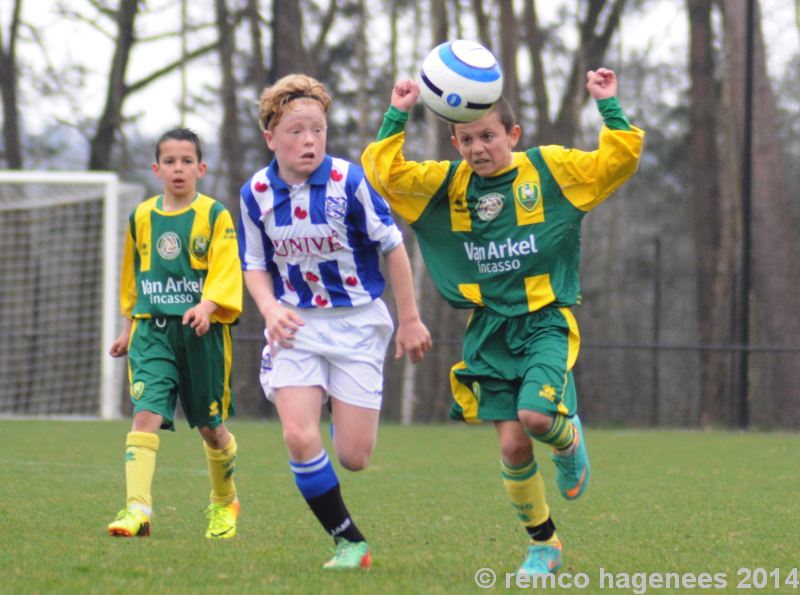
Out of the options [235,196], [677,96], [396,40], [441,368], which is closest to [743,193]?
[441,368]

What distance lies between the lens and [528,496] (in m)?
4.73

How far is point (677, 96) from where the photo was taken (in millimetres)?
27438

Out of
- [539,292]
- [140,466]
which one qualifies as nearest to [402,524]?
[140,466]

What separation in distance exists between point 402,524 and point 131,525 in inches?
49.8

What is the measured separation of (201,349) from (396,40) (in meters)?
17.9

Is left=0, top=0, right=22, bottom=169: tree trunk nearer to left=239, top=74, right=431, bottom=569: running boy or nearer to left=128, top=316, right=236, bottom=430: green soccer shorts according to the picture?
left=128, top=316, right=236, bottom=430: green soccer shorts

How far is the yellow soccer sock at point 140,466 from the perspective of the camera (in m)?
5.64

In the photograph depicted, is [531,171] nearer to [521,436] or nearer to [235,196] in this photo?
[521,436]

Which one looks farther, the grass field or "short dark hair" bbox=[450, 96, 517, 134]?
"short dark hair" bbox=[450, 96, 517, 134]

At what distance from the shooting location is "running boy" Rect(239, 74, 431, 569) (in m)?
4.66

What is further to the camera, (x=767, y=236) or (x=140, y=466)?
(x=767, y=236)

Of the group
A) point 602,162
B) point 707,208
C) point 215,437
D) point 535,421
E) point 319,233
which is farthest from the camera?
point 707,208

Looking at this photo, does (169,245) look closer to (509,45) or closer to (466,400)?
(466,400)

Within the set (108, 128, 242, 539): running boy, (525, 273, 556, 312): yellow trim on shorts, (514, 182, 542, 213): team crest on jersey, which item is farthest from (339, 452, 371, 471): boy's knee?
(108, 128, 242, 539): running boy
